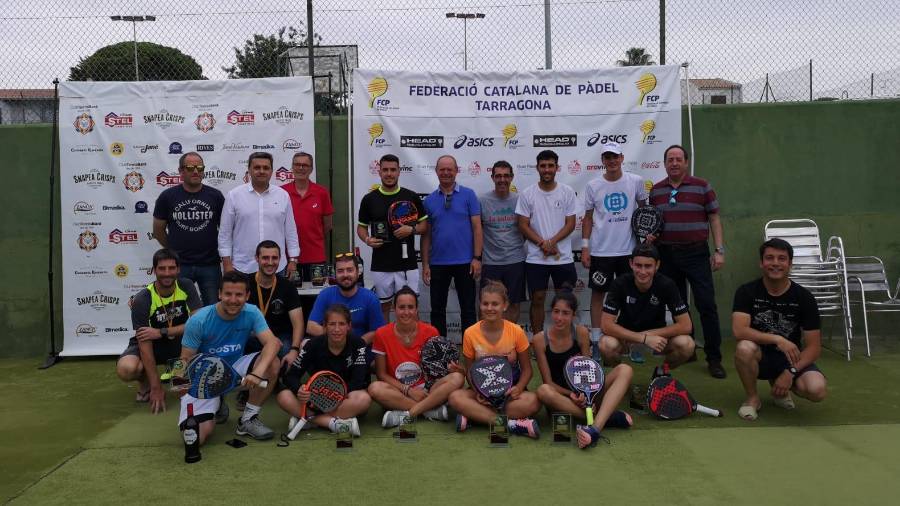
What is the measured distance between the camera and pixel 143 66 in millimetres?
7543

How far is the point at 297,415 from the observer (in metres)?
4.27

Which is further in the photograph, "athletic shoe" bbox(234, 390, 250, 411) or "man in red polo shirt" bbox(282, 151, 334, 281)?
"man in red polo shirt" bbox(282, 151, 334, 281)

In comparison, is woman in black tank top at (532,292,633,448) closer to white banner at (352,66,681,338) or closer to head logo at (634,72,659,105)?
white banner at (352,66,681,338)

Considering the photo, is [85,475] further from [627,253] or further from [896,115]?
[896,115]

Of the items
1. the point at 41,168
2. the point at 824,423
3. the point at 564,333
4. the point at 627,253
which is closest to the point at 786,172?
the point at 627,253

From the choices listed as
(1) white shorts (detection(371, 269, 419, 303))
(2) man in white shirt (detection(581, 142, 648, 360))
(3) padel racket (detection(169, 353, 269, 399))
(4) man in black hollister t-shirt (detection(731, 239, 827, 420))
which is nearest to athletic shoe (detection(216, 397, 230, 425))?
(3) padel racket (detection(169, 353, 269, 399))

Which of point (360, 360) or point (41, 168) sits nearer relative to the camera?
point (360, 360)

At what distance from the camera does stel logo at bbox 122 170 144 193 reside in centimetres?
655

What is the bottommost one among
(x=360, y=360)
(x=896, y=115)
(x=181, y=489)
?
(x=181, y=489)

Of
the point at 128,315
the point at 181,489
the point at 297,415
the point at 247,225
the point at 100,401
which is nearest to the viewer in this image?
the point at 181,489

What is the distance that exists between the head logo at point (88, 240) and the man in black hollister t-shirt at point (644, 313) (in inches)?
191

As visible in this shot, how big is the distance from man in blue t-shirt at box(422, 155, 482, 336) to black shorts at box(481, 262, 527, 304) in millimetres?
222

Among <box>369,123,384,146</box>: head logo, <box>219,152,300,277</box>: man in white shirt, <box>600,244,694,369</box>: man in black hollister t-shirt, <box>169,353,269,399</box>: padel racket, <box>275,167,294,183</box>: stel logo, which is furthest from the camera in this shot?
<box>369,123,384,146</box>: head logo

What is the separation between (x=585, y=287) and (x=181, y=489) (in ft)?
14.2
